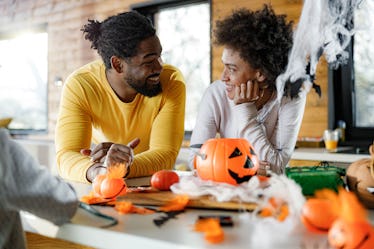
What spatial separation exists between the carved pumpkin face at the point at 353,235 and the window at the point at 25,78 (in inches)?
202

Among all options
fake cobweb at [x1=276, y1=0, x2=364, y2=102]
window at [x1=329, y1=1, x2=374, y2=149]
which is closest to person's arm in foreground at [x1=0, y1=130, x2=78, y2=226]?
fake cobweb at [x1=276, y1=0, x2=364, y2=102]

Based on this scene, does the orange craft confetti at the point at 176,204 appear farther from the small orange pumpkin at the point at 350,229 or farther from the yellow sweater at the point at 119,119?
the yellow sweater at the point at 119,119

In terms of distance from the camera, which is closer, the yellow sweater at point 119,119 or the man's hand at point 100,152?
the man's hand at point 100,152

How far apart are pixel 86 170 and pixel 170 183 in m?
0.38

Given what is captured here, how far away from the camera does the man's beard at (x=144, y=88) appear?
6.24 feet

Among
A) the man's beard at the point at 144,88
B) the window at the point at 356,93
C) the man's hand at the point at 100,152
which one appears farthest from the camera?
the window at the point at 356,93

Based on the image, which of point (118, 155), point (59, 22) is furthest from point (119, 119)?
point (59, 22)

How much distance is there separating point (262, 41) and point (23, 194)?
123 centimetres

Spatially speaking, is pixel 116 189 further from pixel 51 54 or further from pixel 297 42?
pixel 51 54

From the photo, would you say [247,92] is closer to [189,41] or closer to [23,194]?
[23,194]

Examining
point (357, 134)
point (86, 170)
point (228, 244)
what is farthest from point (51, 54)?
point (228, 244)

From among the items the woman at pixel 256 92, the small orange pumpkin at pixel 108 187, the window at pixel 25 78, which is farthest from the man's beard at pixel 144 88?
the window at pixel 25 78

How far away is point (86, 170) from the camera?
154 centimetres

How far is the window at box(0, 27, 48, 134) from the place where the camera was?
222 inches
